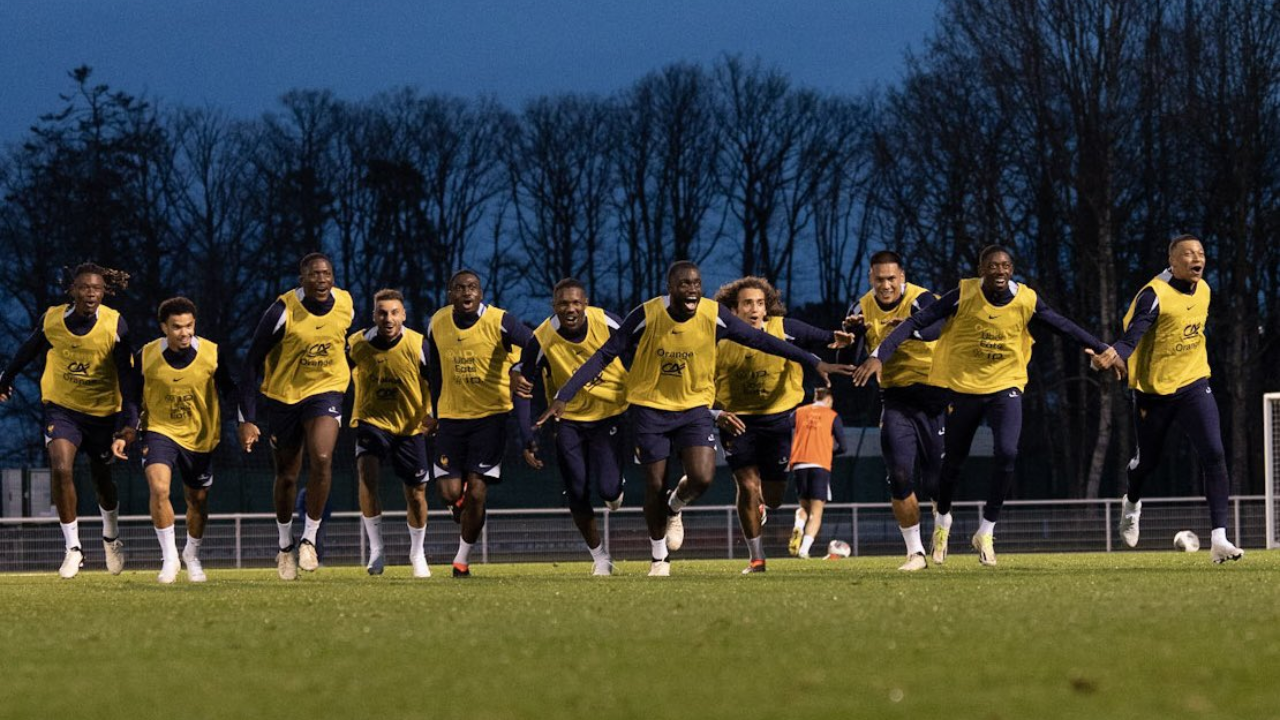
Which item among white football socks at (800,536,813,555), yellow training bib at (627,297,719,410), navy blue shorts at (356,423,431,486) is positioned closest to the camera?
yellow training bib at (627,297,719,410)

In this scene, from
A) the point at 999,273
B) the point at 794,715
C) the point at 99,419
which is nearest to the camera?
the point at 794,715

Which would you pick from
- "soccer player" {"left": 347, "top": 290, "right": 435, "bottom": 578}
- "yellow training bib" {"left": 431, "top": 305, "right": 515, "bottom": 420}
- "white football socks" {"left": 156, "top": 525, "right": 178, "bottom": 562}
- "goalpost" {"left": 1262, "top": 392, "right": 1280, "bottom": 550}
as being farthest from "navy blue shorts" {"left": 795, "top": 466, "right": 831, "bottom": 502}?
"white football socks" {"left": 156, "top": 525, "right": 178, "bottom": 562}

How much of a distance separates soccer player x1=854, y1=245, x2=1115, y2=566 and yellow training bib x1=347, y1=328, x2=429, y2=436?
408 cm

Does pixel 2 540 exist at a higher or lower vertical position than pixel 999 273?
lower

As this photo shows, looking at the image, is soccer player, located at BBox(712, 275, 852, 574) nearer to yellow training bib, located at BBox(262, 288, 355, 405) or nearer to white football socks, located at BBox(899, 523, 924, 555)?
white football socks, located at BBox(899, 523, 924, 555)

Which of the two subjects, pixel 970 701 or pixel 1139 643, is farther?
pixel 1139 643

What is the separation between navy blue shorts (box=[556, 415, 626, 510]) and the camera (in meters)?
14.7

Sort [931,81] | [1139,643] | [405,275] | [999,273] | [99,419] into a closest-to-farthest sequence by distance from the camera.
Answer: [1139,643]
[999,273]
[99,419]
[931,81]
[405,275]

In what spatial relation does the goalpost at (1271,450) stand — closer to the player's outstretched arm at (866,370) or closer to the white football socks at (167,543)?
the player's outstretched arm at (866,370)

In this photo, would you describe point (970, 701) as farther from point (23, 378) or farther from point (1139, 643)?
point (23, 378)

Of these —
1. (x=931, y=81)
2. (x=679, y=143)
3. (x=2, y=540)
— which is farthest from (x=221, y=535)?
(x=679, y=143)

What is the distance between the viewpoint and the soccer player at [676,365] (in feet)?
44.1

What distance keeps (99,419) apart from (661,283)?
4063 centimetres

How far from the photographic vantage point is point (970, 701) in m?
4.75
